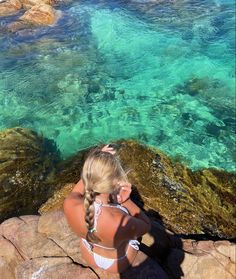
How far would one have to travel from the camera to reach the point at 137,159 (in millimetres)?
8375

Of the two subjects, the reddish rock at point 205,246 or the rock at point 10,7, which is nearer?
the reddish rock at point 205,246

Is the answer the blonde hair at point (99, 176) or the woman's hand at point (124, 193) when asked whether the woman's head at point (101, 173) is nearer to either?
the blonde hair at point (99, 176)

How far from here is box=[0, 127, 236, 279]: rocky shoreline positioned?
19.2ft

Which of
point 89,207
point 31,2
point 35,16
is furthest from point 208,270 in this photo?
point 31,2

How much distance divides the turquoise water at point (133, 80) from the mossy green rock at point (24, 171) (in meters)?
0.64

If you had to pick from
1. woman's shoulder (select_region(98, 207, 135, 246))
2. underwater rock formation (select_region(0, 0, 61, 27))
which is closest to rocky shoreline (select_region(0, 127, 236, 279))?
woman's shoulder (select_region(98, 207, 135, 246))

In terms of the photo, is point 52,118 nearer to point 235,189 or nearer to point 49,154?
point 49,154

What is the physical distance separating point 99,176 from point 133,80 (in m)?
8.81

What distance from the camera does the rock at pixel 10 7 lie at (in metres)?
19.2

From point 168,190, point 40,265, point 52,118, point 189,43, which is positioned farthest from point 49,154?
point 189,43

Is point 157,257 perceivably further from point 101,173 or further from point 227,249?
point 101,173

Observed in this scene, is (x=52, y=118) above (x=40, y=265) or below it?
below

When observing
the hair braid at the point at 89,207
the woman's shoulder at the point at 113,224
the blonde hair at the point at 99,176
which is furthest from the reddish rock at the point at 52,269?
the blonde hair at the point at 99,176

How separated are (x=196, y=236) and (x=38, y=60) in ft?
32.0
